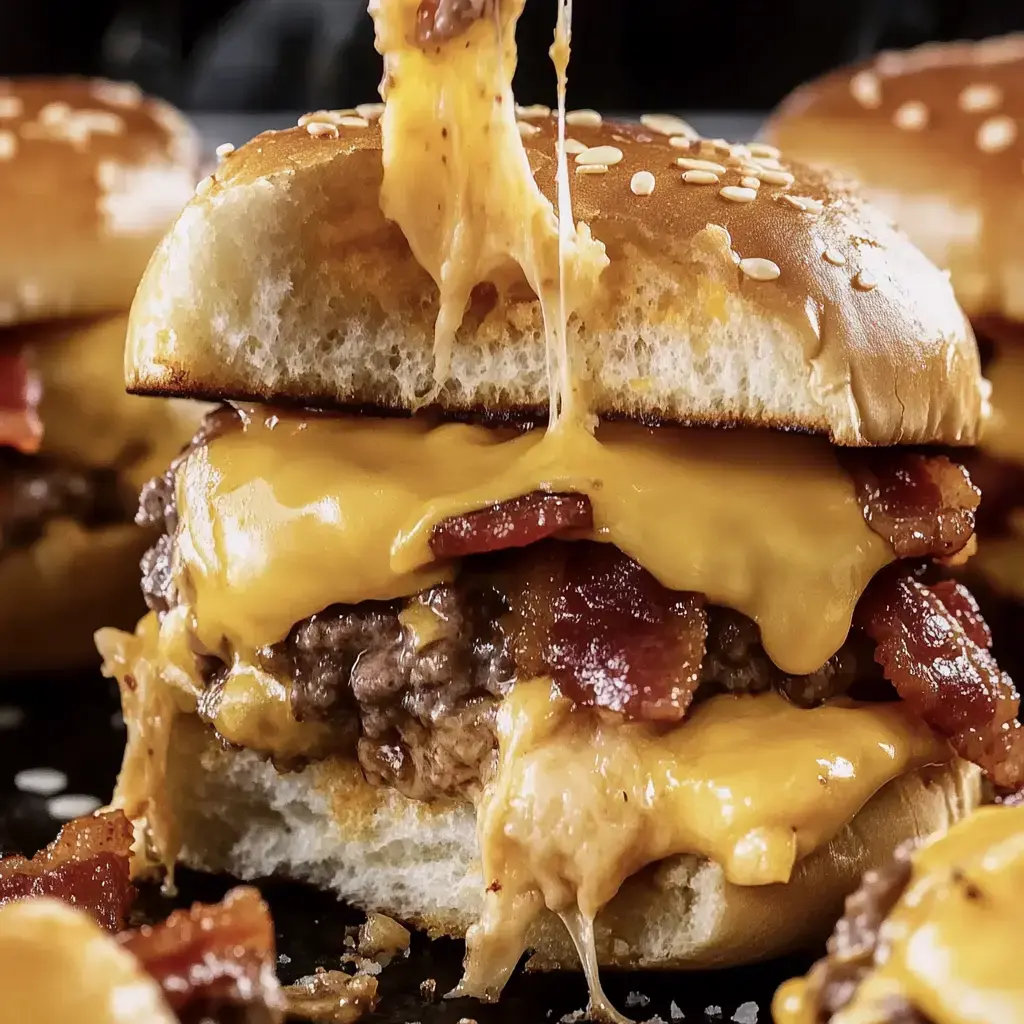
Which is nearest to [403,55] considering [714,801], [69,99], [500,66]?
[500,66]

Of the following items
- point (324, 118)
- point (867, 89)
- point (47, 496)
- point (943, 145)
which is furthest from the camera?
point (867, 89)

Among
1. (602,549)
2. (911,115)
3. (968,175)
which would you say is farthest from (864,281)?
(911,115)

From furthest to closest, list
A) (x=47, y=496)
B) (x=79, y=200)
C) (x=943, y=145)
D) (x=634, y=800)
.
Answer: (x=943, y=145) → (x=79, y=200) → (x=47, y=496) → (x=634, y=800)

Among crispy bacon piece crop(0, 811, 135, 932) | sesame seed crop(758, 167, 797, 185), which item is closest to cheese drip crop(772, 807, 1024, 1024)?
crispy bacon piece crop(0, 811, 135, 932)

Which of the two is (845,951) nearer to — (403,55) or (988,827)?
(988,827)

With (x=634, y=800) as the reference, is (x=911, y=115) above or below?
above

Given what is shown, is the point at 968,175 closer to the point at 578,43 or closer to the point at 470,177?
the point at 470,177

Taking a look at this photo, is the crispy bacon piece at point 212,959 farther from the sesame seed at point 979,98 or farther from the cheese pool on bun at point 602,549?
the sesame seed at point 979,98
